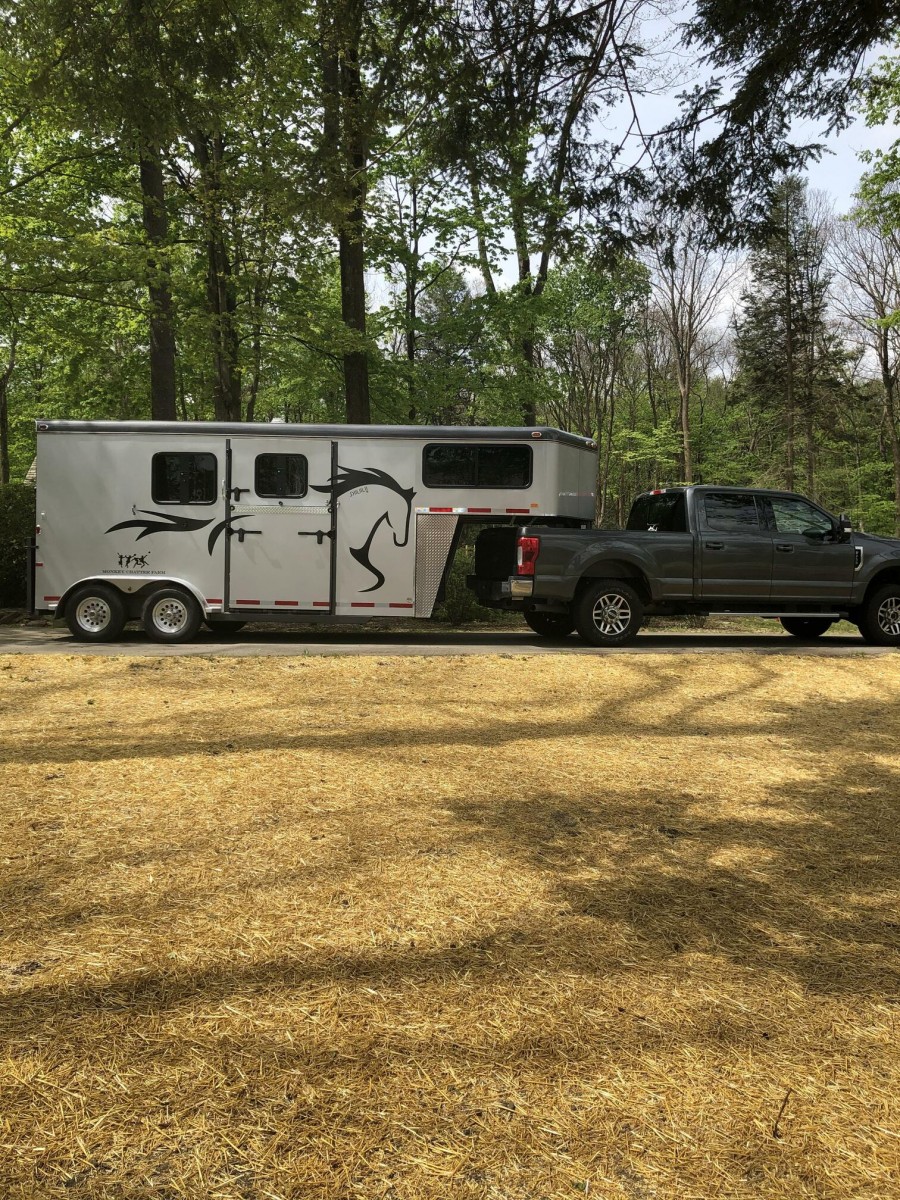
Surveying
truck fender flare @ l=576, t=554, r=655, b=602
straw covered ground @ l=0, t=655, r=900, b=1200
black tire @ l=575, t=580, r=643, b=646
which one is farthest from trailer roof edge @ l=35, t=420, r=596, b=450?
straw covered ground @ l=0, t=655, r=900, b=1200

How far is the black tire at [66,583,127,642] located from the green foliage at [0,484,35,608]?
3680mm

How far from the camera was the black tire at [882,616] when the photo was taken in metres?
12.6

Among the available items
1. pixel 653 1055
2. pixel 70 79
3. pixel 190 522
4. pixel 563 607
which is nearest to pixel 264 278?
pixel 190 522

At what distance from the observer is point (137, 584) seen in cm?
1202

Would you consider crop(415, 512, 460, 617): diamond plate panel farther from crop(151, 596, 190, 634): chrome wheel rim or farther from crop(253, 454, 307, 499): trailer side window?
crop(151, 596, 190, 634): chrome wheel rim

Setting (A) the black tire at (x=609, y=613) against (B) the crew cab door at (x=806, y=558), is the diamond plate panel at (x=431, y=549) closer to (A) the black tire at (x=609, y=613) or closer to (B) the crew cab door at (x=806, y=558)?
(A) the black tire at (x=609, y=613)

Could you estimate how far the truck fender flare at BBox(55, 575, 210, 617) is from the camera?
11.9 m

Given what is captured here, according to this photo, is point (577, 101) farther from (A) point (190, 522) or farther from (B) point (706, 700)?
(A) point (190, 522)

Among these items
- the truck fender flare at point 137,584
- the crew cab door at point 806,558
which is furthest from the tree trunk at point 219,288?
the crew cab door at point 806,558

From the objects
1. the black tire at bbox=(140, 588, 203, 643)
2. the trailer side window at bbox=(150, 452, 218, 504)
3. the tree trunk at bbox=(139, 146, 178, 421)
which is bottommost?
the black tire at bbox=(140, 588, 203, 643)

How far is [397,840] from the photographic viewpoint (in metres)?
4.18

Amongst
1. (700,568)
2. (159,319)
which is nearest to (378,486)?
(700,568)

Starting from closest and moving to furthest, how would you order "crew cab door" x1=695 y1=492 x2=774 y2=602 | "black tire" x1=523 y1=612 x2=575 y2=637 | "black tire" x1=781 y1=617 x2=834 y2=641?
"crew cab door" x1=695 y1=492 x2=774 y2=602 → "black tire" x1=523 y1=612 x2=575 y2=637 → "black tire" x1=781 y1=617 x2=834 y2=641

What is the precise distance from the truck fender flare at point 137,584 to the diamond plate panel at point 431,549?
109 inches
